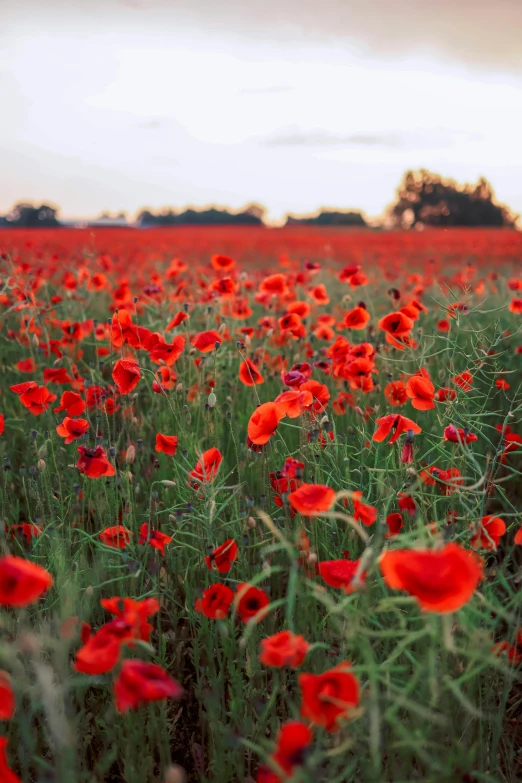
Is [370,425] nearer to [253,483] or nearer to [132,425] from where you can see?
[253,483]

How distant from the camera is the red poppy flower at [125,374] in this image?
1698 mm

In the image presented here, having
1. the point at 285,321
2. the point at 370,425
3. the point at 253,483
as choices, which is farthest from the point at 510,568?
the point at 285,321

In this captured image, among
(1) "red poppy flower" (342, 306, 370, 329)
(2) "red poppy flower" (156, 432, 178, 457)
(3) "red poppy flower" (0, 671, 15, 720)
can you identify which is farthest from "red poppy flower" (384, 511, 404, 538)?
(1) "red poppy flower" (342, 306, 370, 329)

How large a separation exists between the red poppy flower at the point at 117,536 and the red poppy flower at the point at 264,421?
1.42 ft

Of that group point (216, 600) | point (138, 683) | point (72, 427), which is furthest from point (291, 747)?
point (72, 427)

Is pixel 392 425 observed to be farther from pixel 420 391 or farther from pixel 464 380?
pixel 464 380

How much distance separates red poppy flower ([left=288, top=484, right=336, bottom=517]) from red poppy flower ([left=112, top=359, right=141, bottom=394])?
2.39ft

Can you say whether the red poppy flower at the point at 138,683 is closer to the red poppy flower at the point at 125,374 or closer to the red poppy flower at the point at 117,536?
the red poppy flower at the point at 117,536

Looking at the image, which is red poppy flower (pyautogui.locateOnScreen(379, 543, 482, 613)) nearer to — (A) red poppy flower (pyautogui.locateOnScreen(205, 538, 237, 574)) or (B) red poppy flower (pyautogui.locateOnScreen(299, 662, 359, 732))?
(B) red poppy flower (pyautogui.locateOnScreen(299, 662, 359, 732))

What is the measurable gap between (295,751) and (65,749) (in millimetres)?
327

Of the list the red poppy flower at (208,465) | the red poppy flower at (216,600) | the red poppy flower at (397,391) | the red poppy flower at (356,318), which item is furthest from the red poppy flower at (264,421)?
the red poppy flower at (356,318)

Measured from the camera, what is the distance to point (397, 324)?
7.21 ft

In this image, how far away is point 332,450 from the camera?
197 cm

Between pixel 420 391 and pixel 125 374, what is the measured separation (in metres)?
0.80
